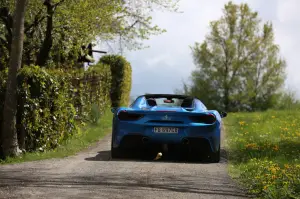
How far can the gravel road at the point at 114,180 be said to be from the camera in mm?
7836

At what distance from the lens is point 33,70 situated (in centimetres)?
1279

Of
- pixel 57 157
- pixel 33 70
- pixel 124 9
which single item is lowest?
pixel 57 157

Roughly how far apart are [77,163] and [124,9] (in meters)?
9.66

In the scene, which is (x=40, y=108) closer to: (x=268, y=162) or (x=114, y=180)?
(x=114, y=180)

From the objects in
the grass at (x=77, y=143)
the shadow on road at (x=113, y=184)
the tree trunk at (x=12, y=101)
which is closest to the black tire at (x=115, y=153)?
the grass at (x=77, y=143)

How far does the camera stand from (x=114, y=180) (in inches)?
346

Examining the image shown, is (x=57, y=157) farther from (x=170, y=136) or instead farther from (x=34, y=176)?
(x=34, y=176)

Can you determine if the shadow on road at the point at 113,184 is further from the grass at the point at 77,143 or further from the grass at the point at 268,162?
the grass at the point at 77,143

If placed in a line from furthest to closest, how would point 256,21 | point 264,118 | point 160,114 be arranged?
point 256,21 < point 264,118 < point 160,114

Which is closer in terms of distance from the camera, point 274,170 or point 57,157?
point 274,170

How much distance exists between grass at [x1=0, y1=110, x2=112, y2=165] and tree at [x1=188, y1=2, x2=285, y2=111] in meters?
27.1

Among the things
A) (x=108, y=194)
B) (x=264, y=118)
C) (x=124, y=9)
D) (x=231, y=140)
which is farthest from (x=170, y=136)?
(x=264, y=118)

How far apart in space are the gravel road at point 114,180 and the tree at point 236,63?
37407 millimetres

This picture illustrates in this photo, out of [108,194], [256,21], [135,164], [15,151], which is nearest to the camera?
[108,194]
